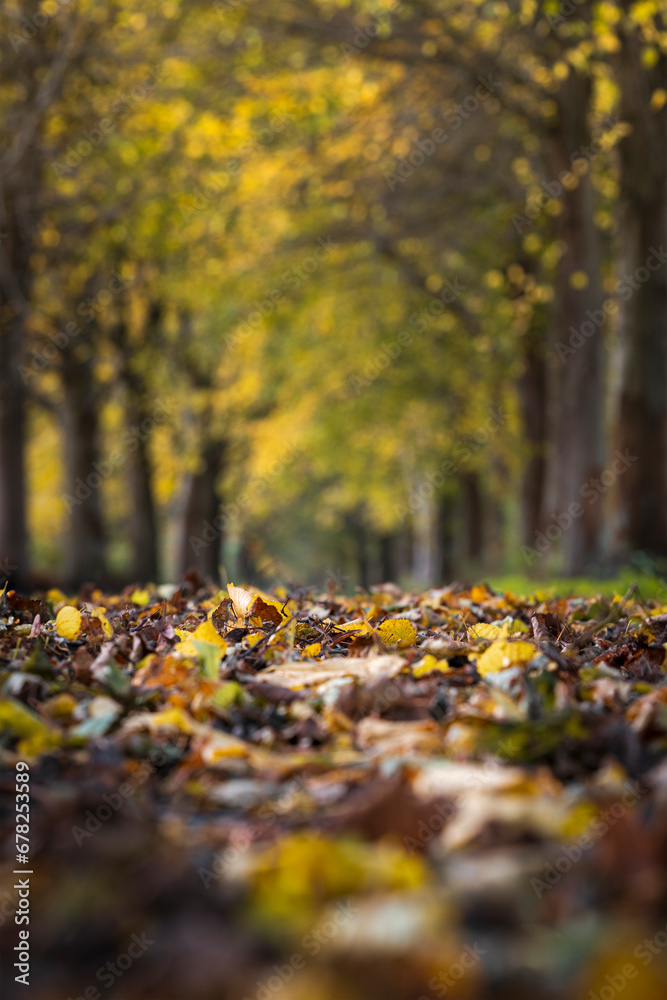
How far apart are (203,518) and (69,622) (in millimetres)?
17891

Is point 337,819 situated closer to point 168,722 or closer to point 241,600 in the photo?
point 168,722

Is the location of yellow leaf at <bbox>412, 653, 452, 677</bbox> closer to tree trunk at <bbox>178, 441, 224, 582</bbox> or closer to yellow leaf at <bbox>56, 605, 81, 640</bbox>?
yellow leaf at <bbox>56, 605, 81, 640</bbox>

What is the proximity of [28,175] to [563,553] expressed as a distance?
8256mm

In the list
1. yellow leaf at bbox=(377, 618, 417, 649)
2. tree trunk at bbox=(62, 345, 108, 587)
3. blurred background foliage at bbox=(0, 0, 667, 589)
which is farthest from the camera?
tree trunk at bbox=(62, 345, 108, 587)

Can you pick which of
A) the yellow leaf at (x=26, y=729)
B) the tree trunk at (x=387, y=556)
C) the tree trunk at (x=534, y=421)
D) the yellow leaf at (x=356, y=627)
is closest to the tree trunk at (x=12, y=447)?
the tree trunk at (x=534, y=421)

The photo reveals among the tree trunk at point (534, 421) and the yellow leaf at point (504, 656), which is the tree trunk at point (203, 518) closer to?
the tree trunk at point (534, 421)

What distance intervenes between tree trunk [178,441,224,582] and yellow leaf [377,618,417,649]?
51.8 feet

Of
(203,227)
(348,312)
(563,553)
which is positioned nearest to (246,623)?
(563,553)

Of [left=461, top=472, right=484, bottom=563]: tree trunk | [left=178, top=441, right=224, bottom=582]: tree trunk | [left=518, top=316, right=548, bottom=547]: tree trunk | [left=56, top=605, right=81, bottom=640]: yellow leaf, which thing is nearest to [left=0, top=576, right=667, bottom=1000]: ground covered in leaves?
[left=56, top=605, right=81, bottom=640]: yellow leaf

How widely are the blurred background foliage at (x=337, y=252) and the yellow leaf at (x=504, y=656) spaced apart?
721 cm

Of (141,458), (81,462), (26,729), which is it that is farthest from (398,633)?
(141,458)

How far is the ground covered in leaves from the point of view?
116 cm

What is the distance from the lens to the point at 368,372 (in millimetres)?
18000

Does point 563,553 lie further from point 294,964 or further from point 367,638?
point 294,964
